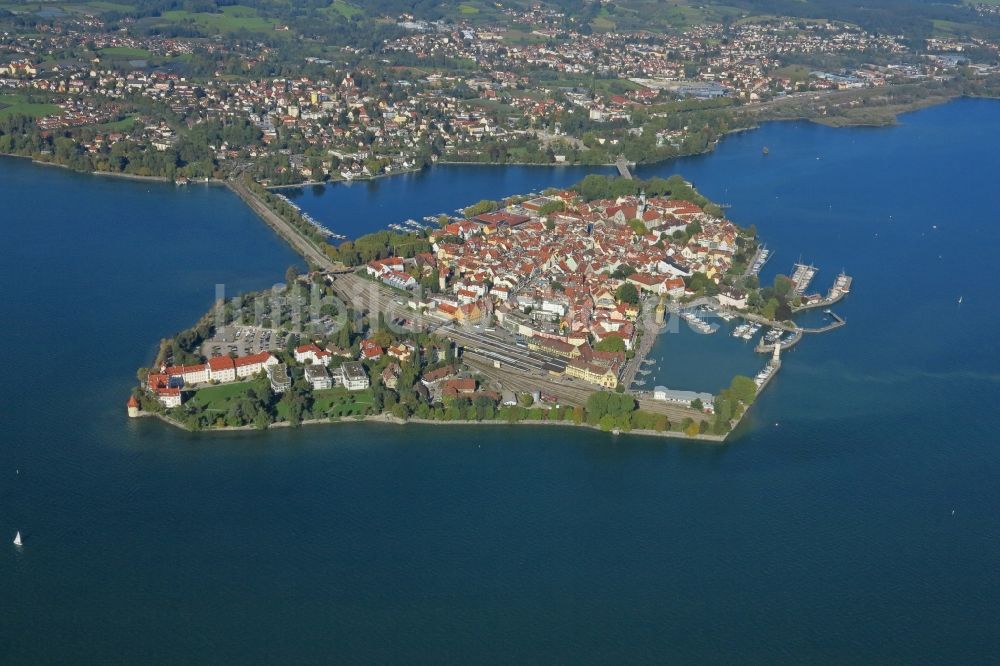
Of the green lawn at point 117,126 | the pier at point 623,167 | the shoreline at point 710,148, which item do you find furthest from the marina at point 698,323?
the green lawn at point 117,126

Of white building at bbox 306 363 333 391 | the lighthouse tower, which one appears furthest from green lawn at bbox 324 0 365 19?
the lighthouse tower

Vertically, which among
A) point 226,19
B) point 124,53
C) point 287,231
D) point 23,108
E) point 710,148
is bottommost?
point 287,231

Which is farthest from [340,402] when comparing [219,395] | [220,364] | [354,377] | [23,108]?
[23,108]

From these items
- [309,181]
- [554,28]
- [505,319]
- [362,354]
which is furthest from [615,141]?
[554,28]

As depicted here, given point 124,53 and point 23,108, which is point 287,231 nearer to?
point 23,108

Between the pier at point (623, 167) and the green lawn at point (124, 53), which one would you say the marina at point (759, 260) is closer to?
the pier at point (623, 167)

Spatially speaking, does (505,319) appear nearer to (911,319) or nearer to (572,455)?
(572,455)

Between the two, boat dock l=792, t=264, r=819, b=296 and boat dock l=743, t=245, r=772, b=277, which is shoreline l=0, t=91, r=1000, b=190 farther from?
boat dock l=792, t=264, r=819, b=296
